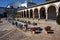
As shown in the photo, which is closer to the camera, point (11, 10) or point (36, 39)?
point (36, 39)

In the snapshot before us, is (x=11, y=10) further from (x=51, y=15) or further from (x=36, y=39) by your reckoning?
(x=36, y=39)

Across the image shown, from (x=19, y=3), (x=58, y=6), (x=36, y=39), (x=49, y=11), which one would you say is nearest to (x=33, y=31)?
(x=36, y=39)

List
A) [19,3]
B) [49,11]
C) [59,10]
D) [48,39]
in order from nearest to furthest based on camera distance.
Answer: [48,39] < [59,10] < [49,11] < [19,3]

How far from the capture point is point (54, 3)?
28.8 metres

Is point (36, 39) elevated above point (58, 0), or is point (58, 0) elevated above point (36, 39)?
point (58, 0)

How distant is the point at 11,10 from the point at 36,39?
69303mm

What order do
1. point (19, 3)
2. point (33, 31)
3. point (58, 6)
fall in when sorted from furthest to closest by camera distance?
point (19, 3) < point (58, 6) < point (33, 31)

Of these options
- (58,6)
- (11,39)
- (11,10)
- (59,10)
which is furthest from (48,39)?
(11,10)

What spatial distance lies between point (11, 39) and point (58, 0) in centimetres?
1875

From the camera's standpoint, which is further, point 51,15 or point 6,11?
point 6,11

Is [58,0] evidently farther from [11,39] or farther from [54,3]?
[11,39]

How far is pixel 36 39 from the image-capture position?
12305 millimetres

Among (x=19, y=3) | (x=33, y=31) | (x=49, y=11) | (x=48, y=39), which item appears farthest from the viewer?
(x=19, y=3)

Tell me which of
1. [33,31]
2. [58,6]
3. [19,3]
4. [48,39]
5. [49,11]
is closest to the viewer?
[48,39]
